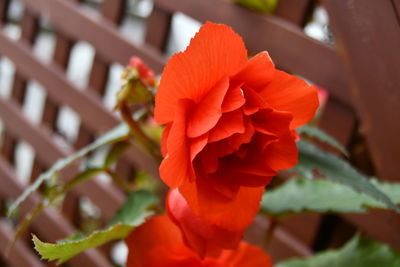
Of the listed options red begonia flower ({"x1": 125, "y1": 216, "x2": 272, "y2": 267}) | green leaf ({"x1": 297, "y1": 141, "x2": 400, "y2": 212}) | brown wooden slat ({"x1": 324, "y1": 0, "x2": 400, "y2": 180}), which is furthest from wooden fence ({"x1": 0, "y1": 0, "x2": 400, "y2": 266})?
red begonia flower ({"x1": 125, "y1": 216, "x2": 272, "y2": 267})

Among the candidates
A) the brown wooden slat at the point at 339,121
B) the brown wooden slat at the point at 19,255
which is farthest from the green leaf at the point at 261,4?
the brown wooden slat at the point at 19,255

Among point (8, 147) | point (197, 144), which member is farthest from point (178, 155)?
point (8, 147)

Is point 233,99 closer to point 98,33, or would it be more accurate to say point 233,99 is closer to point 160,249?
point 160,249

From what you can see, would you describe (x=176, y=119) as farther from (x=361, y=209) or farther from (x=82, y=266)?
(x=82, y=266)

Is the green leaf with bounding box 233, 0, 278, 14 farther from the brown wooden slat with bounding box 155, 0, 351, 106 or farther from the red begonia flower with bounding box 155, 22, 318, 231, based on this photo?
the red begonia flower with bounding box 155, 22, 318, 231

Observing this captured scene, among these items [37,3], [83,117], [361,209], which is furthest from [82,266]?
[361,209]

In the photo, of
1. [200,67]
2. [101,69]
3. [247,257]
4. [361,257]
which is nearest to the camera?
[200,67]

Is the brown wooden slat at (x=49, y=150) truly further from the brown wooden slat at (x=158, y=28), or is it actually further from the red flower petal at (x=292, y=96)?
the red flower petal at (x=292, y=96)
